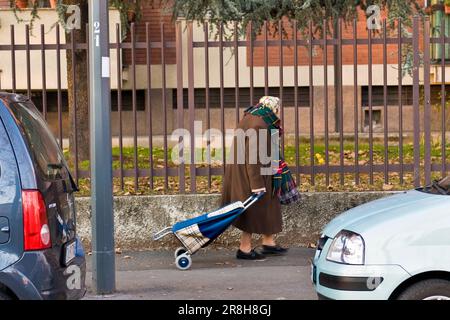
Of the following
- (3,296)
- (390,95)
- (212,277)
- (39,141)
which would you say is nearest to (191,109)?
(212,277)

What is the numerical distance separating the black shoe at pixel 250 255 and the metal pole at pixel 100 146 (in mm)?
1967

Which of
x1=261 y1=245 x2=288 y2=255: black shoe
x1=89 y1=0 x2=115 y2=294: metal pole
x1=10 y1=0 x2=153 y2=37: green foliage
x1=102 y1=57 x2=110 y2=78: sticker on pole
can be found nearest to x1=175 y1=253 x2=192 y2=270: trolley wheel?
x1=261 y1=245 x2=288 y2=255: black shoe

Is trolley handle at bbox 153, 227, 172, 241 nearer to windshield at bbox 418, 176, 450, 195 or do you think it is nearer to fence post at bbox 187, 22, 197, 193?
fence post at bbox 187, 22, 197, 193

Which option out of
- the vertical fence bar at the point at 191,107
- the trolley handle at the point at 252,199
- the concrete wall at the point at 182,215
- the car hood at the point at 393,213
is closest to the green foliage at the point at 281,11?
the vertical fence bar at the point at 191,107

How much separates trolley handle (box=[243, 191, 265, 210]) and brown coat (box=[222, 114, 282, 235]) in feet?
Result: 0.42

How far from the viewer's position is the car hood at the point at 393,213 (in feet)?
16.9

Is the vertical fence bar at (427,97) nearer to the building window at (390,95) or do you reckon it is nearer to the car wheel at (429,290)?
the car wheel at (429,290)

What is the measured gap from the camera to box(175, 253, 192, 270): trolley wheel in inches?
315

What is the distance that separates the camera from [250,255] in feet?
27.8

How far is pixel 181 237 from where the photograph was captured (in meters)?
7.96

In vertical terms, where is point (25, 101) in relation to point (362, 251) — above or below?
above
